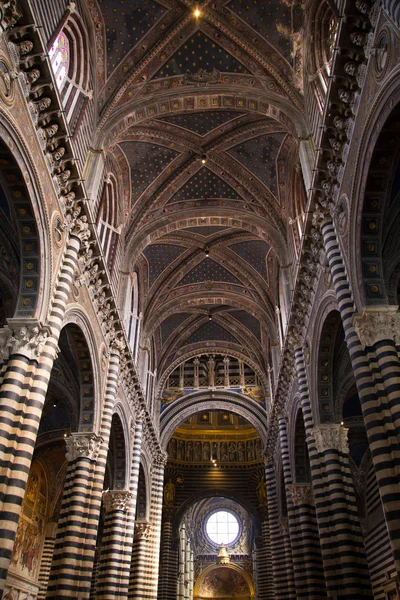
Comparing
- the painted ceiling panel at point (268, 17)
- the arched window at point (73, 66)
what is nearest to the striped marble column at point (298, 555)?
the arched window at point (73, 66)

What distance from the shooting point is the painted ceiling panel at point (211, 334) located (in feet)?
102

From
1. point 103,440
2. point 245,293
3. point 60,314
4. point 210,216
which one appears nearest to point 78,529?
point 103,440

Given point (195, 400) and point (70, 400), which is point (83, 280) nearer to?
point (70, 400)

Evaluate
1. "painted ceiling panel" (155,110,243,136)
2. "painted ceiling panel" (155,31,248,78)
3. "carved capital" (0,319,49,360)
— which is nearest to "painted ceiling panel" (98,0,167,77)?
"painted ceiling panel" (155,31,248,78)

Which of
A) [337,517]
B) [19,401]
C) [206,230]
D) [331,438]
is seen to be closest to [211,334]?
[206,230]

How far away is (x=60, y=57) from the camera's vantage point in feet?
47.2

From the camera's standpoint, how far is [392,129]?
9711 millimetres

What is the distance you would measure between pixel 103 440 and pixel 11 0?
11763 mm

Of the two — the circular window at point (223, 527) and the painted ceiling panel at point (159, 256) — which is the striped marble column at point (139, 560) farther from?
the circular window at point (223, 527)

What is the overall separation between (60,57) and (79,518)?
43.3 ft

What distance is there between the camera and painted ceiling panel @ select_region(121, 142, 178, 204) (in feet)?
65.2

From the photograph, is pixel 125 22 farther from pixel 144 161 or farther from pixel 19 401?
pixel 19 401

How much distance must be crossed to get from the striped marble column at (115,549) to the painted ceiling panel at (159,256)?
10845 millimetres

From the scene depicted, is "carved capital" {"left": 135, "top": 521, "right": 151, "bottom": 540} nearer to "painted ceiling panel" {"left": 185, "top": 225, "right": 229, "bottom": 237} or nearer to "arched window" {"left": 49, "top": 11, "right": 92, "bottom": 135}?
"painted ceiling panel" {"left": 185, "top": 225, "right": 229, "bottom": 237}
